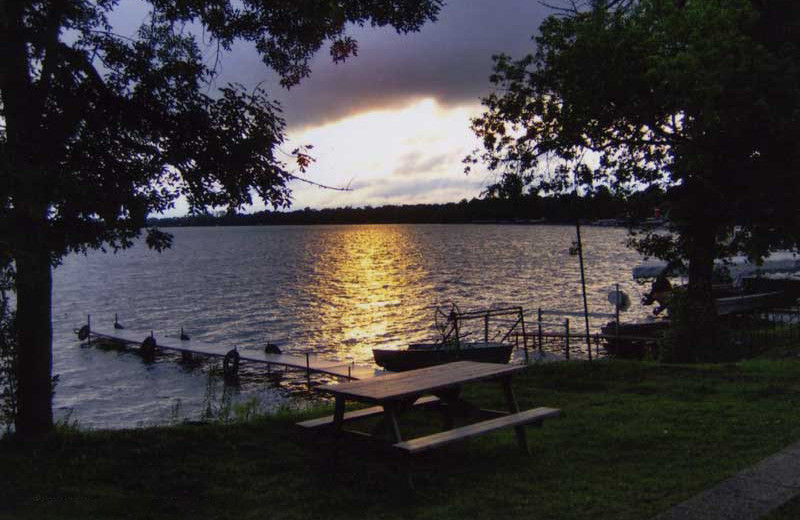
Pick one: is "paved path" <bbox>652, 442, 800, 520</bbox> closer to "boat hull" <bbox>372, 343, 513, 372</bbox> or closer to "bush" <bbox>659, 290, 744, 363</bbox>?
"bush" <bbox>659, 290, 744, 363</bbox>

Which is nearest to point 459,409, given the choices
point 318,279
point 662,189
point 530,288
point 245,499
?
point 245,499

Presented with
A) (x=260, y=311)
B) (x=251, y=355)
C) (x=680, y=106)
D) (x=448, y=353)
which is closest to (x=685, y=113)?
(x=680, y=106)

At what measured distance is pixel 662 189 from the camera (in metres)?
18.2

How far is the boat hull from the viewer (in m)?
20.4

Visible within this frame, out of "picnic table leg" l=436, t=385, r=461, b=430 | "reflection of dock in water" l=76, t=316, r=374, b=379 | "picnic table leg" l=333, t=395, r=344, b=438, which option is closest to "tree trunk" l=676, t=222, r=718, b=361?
"picnic table leg" l=436, t=385, r=461, b=430

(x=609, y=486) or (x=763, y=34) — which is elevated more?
(x=763, y=34)

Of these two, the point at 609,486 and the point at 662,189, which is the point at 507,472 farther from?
the point at 662,189

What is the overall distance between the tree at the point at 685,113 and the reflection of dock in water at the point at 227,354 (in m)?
10.8

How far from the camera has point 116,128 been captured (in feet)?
24.7

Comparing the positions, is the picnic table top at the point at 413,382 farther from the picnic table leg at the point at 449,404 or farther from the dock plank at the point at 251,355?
the dock plank at the point at 251,355

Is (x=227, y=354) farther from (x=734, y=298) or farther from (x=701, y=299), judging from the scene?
(x=734, y=298)

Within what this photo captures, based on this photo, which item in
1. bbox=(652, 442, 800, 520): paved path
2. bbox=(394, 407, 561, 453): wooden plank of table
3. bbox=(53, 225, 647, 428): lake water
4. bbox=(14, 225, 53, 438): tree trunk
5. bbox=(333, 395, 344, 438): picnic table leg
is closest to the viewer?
bbox=(652, 442, 800, 520): paved path

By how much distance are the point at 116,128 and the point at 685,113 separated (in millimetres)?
13977

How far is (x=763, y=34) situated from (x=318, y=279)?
70253mm
